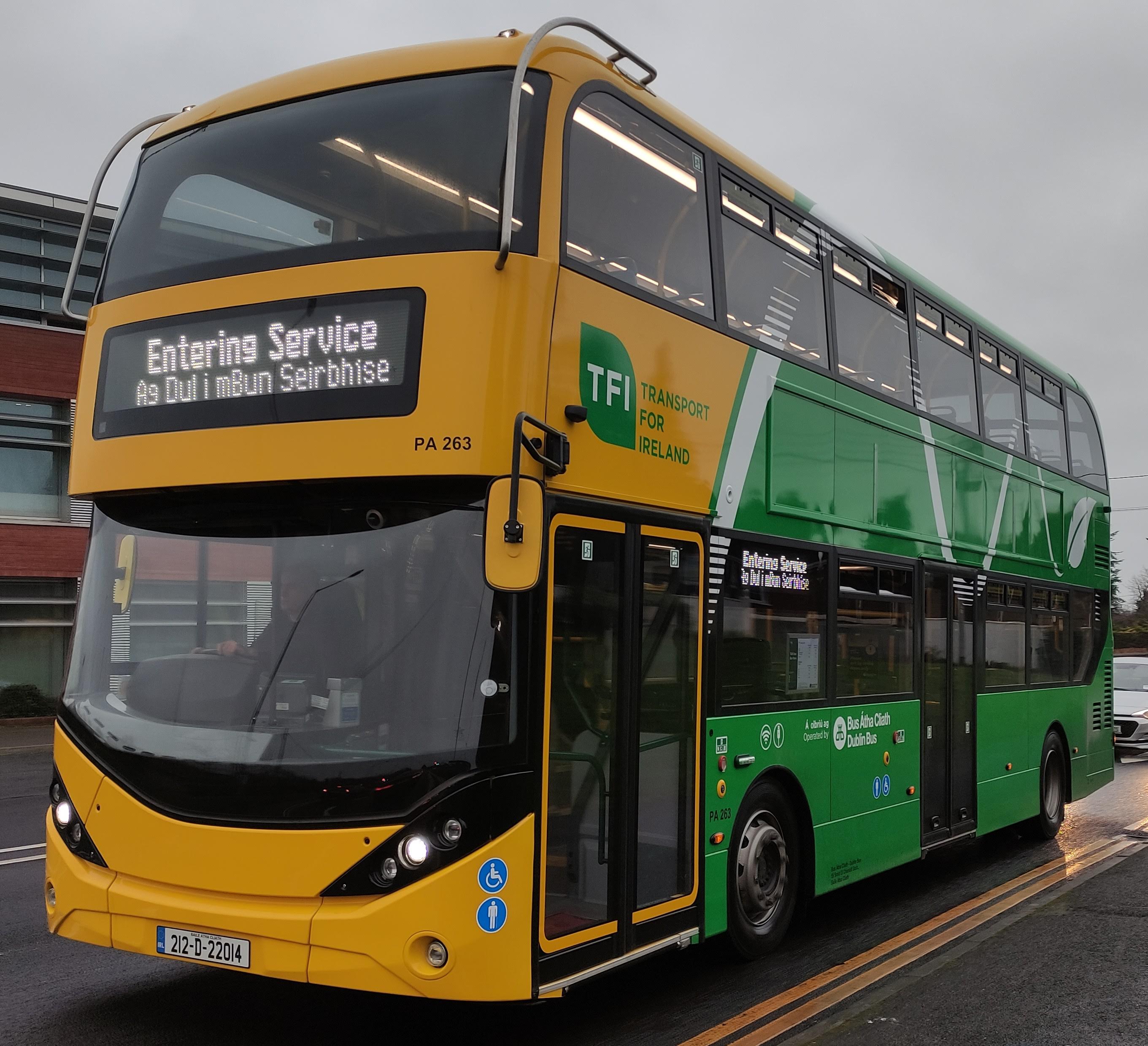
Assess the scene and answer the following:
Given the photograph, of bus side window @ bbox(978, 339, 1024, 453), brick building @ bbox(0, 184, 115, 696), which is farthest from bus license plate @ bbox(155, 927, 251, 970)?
brick building @ bbox(0, 184, 115, 696)

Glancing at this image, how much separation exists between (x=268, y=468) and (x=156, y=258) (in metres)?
1.37

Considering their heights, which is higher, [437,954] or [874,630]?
[874,630]

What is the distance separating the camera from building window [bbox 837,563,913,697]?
805 cm

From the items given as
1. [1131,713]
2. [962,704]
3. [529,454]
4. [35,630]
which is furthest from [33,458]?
[529,454]

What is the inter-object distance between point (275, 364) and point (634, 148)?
2.16m

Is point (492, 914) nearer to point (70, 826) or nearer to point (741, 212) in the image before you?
point (70, 826)

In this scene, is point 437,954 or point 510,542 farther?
point 510,542

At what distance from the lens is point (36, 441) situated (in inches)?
934

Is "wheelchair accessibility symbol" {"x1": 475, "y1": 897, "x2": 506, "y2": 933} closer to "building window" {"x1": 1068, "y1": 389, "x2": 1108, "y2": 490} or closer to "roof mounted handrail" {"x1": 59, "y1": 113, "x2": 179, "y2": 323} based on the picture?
"roof mounted handrail" {"x1": 59, "y1": 113, "x2": 179, "y2": 323}

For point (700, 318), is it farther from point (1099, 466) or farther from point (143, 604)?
point (1099, 466)

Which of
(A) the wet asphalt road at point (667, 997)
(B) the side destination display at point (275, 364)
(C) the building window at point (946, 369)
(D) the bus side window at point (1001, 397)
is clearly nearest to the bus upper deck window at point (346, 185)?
(B) the side destination display at point (275, 364)

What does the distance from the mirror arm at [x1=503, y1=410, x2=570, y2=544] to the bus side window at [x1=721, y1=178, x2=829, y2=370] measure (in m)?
2.03

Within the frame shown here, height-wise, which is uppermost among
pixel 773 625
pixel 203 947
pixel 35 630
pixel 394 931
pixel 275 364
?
pixel 275 364

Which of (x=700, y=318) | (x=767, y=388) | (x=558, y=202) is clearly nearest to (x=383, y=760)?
(x=558, y=202)
